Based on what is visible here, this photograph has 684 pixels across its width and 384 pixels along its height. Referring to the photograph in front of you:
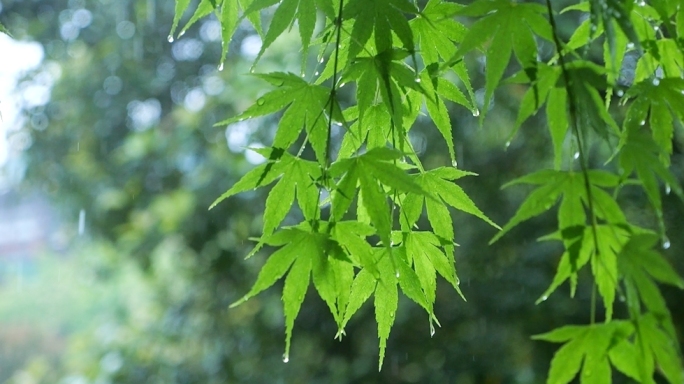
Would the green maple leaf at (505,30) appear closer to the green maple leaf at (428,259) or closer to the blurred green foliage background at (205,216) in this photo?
the green maple leaf at (428,259)

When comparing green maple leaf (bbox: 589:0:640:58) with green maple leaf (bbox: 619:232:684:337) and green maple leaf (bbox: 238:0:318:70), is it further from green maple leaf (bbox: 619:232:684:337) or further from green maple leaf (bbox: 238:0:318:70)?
green maple leaf (bbox: 238:0:318:70)

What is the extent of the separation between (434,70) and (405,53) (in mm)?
55

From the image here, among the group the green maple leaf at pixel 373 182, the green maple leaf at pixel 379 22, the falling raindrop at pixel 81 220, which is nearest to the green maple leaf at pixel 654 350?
the green maple leaf at pixel 373 182

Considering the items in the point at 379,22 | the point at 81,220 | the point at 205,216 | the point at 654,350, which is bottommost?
the point at 81,220

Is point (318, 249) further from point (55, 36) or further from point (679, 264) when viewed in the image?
point (55, 36)

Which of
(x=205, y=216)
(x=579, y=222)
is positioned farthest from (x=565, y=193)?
(x=205, y=216)

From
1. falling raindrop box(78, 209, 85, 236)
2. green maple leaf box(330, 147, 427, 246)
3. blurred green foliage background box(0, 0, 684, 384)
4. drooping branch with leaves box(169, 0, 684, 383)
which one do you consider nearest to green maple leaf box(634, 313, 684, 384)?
drooping branch with leaves box(169, 0, 684, 383)

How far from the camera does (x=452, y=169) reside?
28.0 inches

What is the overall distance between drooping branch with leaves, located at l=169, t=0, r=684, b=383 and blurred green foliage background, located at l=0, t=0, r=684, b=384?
1810 millimetres

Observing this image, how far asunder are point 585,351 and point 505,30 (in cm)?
27

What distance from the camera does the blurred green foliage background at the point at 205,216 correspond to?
2654 millimetres

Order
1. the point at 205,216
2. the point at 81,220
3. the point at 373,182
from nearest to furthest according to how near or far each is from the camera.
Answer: the point at 373,182 → the point at 205,216 → the point at 81,220

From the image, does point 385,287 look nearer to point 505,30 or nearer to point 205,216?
point 505,30

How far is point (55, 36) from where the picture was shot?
133 inches
